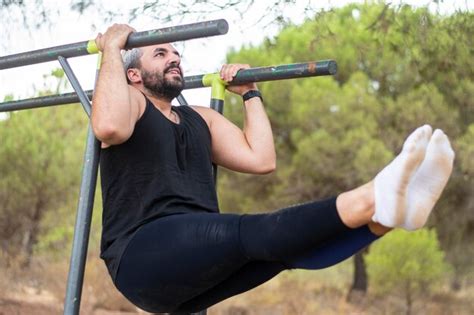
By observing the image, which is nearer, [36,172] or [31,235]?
[36,172]

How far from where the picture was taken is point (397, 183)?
4.45ft

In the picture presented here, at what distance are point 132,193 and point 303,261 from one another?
48cm

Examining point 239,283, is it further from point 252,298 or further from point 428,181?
point 252,298

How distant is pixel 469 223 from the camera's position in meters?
7.68

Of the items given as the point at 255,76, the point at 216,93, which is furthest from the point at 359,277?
the point at 255,76

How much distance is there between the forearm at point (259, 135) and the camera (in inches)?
85.1

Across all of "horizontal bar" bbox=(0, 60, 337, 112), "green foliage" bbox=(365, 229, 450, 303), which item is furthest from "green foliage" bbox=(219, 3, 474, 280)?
"horizontal bar" bbox=(0, 60, 337, 112)

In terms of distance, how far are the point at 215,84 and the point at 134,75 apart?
299mm

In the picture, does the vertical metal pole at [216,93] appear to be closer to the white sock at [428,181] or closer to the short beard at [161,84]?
the short beard at [161,84]

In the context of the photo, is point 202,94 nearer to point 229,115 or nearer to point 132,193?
point 132,193

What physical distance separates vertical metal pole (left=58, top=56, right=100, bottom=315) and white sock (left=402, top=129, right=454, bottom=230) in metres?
0.81

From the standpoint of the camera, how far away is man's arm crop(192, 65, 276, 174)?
2.15 meters

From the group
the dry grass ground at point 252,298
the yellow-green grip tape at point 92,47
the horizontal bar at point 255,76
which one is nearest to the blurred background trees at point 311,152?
the dry grass ground at point 252,298

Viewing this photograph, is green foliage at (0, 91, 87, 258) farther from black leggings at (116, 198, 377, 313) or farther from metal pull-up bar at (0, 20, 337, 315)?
black leggings at (116, 198, 377, 313)
